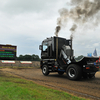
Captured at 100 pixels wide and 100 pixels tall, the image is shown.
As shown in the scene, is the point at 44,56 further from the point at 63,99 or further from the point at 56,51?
the point at 63,99

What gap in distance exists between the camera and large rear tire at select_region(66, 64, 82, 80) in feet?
28.1

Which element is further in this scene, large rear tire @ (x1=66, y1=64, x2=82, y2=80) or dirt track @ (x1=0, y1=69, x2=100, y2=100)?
large rear tire @ (x1=66, y1=64, x2=82, y2=80)

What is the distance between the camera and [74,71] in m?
8.80

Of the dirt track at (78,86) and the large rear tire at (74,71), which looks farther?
the large rear tire at (74,71)

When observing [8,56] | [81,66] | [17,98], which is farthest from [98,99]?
[8,56]

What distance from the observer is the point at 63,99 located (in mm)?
4176

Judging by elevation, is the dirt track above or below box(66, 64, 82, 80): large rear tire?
below

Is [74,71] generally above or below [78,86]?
above

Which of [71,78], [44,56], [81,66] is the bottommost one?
[71,78]

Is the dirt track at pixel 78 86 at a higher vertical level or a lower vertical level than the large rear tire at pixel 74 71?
lower

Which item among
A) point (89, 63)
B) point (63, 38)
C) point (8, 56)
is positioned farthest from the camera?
point (8, 56)

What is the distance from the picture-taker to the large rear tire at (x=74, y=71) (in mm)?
8578

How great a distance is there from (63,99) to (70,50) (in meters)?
6.76

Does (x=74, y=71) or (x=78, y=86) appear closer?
(x=78, y=86)
